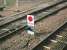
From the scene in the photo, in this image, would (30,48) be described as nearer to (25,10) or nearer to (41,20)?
(41,20)

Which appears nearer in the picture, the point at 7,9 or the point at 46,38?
the point at 46,38

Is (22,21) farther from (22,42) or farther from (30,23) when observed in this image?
(22,42)

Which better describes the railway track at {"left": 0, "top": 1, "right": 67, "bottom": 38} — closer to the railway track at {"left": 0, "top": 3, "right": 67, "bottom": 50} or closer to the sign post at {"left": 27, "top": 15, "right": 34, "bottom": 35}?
the railway track at {"left": 0, "top": 3, "right": 67, "bottom": 50}

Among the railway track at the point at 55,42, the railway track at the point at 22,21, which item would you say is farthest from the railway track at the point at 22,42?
the railway track at the point at 22,21

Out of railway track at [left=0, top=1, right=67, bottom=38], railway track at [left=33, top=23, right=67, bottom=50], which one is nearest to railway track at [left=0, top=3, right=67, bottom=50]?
railway track at [left=33, top=23, right=67, bottom=50]

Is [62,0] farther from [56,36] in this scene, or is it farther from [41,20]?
[56,36]

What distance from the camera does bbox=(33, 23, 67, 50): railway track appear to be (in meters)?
8.85

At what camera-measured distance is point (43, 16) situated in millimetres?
14055

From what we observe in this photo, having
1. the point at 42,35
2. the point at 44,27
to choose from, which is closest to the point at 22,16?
the point at 44,27

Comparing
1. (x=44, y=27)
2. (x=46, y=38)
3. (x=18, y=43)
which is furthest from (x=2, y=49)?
(x=44, y=27)

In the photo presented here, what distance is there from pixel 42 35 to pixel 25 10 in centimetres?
572

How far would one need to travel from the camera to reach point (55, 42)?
9.48 metres

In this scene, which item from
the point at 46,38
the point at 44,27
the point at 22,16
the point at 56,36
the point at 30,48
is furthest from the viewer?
the point at 22,16

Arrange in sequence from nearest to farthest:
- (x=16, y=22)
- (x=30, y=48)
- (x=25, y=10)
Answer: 1. (x=30, y=48)
2. (x=16, y=22)
3. (x=25, y=10)
